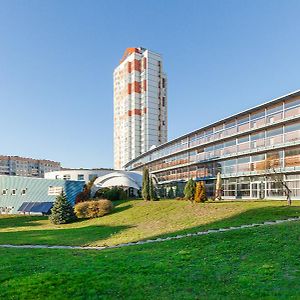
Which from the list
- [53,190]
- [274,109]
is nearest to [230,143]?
[274,109]

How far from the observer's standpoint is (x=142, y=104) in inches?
3834

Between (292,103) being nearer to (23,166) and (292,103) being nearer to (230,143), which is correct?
(230,143)

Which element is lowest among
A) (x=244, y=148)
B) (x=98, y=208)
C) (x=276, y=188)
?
(x=98, y=208)

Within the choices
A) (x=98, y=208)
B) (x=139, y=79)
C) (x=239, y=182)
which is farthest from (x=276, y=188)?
(x=139, y=79)

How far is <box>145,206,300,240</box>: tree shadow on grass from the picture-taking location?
19594 mm

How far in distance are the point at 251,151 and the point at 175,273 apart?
3002 centimetres

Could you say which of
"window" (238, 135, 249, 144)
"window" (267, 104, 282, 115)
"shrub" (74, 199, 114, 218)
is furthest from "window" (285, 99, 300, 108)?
"shrub" (74, 199, 114, 218)

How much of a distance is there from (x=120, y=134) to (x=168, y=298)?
9807 centimetres

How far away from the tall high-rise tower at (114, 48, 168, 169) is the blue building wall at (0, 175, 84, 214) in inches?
1820

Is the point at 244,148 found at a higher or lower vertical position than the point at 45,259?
higher

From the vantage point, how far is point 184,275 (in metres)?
9.25

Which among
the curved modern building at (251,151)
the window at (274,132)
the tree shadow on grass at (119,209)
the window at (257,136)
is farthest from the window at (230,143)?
the tree shadow on grass at (119,209)

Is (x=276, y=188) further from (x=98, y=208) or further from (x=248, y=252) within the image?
(x=248, y=252)

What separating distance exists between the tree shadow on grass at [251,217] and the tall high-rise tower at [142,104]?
240 feet
